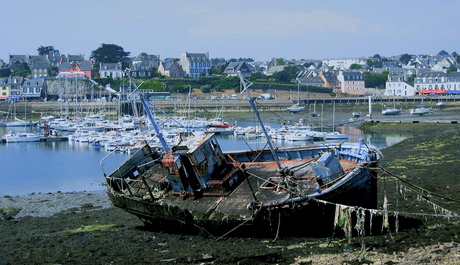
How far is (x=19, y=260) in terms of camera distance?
18516 millimetres

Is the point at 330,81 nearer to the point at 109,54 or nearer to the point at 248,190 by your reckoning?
the point at 109,54

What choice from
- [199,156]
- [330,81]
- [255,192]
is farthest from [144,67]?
[255,192]

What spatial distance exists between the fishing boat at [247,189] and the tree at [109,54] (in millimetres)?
138720

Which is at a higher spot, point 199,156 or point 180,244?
point 199,156

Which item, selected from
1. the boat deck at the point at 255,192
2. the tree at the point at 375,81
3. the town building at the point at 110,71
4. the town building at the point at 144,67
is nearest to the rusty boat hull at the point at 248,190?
the boat deck at the point at 255,192

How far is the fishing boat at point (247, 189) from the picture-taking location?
18.9 metres

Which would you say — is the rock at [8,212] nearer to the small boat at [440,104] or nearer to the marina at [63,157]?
the marina at [63,157]

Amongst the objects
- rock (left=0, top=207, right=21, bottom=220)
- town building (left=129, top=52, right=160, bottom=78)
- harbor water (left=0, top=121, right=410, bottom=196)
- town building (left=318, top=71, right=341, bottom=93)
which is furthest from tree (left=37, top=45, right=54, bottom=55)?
rock (left=0, top=207, right=21, bottom=220)

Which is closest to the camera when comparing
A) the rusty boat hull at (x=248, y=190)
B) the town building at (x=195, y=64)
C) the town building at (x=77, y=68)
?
the rusty boat hull at (x=248, y=190)

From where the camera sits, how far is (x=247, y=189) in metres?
21.0

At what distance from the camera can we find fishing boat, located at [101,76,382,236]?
61.9ft

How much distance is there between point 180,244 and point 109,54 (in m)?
145

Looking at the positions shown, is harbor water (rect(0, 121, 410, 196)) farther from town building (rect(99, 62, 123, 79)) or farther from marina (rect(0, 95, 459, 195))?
town building (rect(99, 62, 123, 79))

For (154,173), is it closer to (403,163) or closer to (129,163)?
(129,163)
